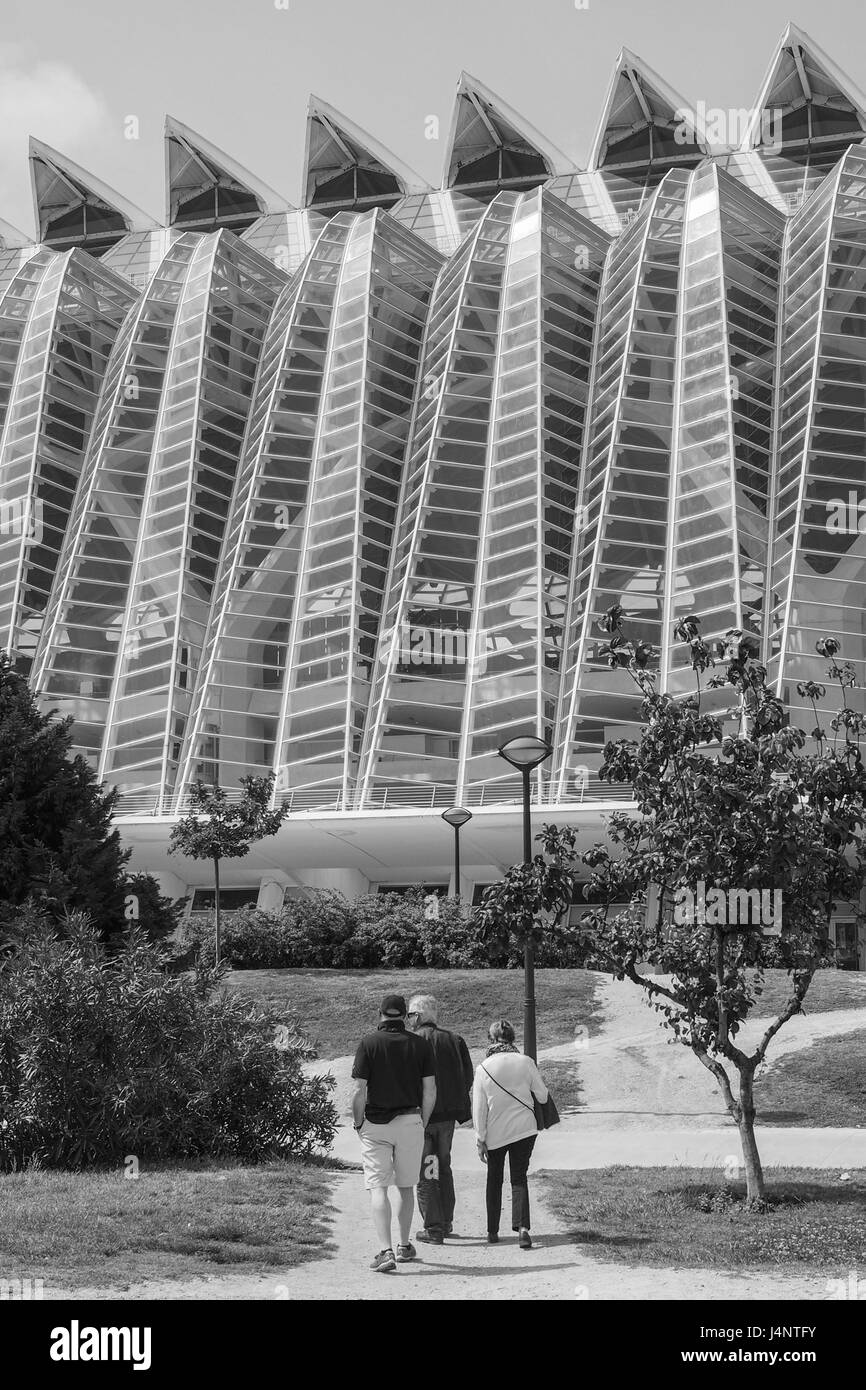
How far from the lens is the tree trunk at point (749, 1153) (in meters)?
12.3

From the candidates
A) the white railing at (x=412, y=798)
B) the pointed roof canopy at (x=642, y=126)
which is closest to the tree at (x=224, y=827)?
the white railing at (x=412, y=798)

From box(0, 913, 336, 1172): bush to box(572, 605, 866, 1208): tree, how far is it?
12.4 feet

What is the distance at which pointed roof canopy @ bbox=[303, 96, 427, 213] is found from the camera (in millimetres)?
69250

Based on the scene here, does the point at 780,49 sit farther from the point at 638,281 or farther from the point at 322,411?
the point at 322,411

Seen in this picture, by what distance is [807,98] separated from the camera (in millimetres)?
64625

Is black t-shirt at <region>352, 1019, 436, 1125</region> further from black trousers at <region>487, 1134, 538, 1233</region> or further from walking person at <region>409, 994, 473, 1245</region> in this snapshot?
black trousers at <region>487, 1134, 538, 1233</region>

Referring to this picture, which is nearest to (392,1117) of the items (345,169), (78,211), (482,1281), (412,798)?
(482,1281)

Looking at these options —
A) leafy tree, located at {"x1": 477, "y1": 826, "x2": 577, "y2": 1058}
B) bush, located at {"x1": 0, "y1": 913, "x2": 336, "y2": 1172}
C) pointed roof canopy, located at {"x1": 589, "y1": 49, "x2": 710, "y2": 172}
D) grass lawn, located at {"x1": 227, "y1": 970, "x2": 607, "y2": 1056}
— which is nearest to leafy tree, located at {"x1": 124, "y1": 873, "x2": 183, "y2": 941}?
grass lawn, located at {"x1": 227, "y1": 970, "x2": 607, "y2": 1056}

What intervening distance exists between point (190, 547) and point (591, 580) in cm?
1489

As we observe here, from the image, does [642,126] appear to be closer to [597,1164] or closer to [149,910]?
[149,910]

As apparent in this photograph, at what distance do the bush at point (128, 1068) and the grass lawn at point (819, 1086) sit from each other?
22.7 feet

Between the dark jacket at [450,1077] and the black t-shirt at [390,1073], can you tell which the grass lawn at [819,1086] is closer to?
the dark jacket at [450,1077]

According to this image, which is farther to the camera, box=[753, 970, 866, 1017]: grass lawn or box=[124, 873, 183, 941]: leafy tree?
box=[753, 970, 866, 1017]: grass lawn
